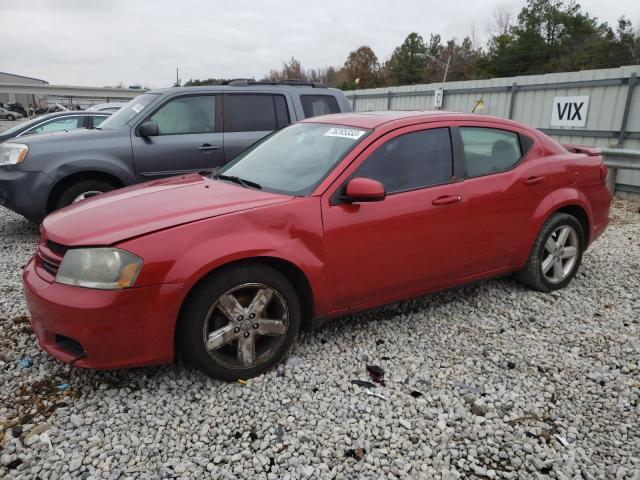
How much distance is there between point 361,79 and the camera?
211 ft

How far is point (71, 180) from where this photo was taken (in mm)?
5812

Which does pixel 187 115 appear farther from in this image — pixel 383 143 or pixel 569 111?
pixel 569 111

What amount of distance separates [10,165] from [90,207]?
10.6ft

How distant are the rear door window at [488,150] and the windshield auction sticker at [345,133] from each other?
904 millimetres

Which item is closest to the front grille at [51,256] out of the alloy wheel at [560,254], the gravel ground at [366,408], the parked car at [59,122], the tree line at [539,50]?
the gravel ground at [366,408]

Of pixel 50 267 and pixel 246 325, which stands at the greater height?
pixel 50 267

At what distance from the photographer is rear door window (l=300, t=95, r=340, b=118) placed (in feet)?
23.0

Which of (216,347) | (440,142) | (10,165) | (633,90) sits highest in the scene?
(633,90)

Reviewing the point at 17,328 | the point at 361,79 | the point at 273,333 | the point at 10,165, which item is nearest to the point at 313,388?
the point at 273,333

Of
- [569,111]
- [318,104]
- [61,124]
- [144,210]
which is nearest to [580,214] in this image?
[144,210]

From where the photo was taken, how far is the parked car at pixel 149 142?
5.59 metres

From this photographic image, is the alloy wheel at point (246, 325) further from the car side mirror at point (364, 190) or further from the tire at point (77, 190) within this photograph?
the tire at point (77, 190)

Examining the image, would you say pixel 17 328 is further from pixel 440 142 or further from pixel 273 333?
pixel 440 142

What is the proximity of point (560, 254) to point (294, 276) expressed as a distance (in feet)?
8.99
